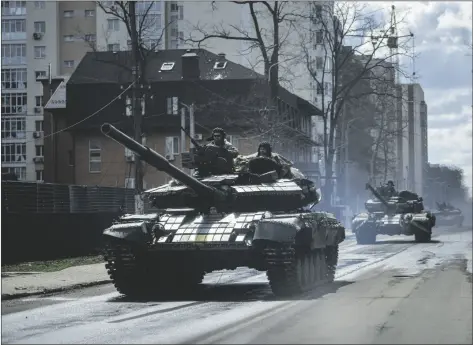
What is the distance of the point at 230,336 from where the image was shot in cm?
929

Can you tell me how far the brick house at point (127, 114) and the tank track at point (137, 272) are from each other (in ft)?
72.8

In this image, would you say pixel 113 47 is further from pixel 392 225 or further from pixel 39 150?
pixel 392 225

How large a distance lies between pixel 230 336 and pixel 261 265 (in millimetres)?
4718

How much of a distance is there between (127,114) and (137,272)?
3275 cm

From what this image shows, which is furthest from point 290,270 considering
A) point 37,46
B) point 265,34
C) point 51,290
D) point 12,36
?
point 265,34

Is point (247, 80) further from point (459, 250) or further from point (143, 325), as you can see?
point (143, 325)

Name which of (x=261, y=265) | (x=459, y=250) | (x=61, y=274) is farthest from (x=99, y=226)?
(x=261, y=265)

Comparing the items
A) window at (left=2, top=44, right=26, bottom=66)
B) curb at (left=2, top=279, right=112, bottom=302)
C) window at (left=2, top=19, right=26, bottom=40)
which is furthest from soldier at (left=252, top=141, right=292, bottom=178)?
window at (left=2, top=19, right=26, bottom=40)

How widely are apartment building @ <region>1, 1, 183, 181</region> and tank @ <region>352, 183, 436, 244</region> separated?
8886mm

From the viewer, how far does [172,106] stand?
4697 cm

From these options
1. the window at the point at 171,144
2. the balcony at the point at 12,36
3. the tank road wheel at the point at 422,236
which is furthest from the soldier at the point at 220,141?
the window at the point at 171,144

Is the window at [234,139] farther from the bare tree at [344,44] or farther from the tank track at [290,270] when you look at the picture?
the tank track at [290,270]

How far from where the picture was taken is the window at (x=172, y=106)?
46.7 metres

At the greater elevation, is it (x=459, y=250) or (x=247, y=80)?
(x=247, y=80)
